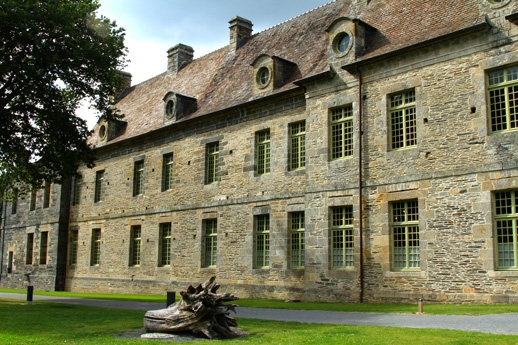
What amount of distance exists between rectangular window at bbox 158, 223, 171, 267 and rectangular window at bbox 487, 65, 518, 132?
15297 millimetres

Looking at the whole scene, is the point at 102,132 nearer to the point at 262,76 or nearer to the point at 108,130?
the point at 108,130

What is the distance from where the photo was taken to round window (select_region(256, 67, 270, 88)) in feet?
70.5

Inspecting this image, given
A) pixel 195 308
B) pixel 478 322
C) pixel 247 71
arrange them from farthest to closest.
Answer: pixel 247 71
pixel 478 322
pixel 195 308

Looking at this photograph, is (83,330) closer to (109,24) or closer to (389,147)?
(389,147)

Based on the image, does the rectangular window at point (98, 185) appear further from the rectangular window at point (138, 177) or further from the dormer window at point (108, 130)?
the rectangular window at point (138, 177)

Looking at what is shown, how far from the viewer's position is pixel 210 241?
912 inches

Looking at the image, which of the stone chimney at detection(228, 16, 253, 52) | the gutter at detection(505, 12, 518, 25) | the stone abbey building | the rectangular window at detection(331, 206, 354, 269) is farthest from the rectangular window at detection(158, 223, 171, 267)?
the gutter at detection(505, 12, 518, 25)

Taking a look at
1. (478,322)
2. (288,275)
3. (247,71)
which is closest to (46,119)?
(247,71)

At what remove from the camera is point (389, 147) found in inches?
663

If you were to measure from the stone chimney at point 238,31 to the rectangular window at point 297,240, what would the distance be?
11252mm

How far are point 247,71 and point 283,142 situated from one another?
5.59m

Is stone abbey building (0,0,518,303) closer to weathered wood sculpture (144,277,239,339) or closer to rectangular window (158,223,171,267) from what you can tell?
rectangular window (158,223,171,267)

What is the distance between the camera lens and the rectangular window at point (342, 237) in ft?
57.1

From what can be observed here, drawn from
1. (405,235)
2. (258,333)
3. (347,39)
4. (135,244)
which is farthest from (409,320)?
(135,244)
